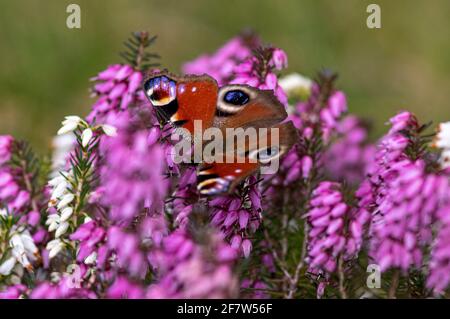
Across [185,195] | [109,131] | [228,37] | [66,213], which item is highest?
[228,37]

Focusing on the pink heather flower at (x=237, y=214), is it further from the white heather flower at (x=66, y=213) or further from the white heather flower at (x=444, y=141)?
the white heather flower at (x=444, y=141)

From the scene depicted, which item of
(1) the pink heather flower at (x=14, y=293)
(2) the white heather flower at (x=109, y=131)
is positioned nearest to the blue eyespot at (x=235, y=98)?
(2) the white heather flower at (x=109, y=131)

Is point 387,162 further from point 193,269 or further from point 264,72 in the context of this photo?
point 193,269

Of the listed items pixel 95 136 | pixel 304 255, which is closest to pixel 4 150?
pixel 95 136

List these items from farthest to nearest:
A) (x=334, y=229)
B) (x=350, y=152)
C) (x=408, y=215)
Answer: (x=350, y=152) → (x=334, y=229) → (x=408, y=215)

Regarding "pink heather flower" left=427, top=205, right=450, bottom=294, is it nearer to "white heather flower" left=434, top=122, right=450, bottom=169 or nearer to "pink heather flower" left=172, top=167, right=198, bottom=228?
"white heather flower" left=434, top=122, right=450, bottom=169

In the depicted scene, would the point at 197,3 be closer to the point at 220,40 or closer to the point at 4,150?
the point at 220,40

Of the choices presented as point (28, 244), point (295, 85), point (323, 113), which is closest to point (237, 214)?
point (28, 244)
